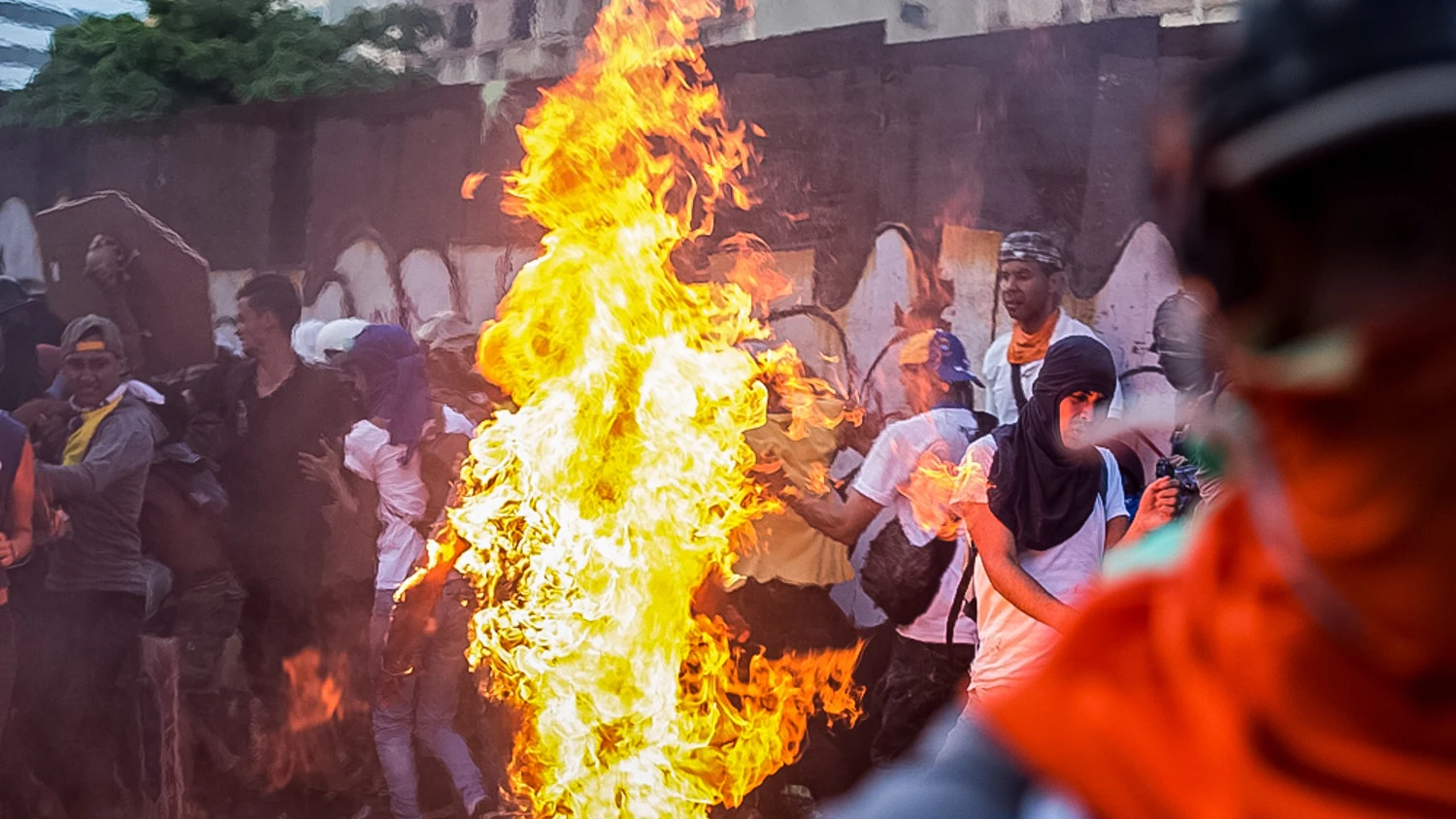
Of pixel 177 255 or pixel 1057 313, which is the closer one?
pixel 1057 313

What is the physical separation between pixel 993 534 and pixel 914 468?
1.29ft

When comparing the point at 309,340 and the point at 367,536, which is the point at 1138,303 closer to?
the point at 367,536

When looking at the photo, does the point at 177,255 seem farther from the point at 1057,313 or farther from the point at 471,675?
the point at 1057,313

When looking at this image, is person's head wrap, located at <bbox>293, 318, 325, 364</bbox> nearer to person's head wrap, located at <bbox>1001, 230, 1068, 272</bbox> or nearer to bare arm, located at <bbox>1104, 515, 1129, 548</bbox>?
person's head wrap, located at <bbox>1001, 230, 1068, 272</bbox>

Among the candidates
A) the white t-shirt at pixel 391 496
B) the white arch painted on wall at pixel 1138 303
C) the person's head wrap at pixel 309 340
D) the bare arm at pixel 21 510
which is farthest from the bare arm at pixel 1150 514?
the bare arm at pixel 21 510

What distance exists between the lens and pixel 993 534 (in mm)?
4617

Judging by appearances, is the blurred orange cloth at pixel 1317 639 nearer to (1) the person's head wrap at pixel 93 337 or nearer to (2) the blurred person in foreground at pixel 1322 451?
(2) the blurred person in foreground at pixel 1322 451

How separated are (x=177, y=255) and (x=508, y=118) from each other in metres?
2.02

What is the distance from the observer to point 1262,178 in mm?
655

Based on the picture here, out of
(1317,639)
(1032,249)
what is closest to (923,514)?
(1032,249)

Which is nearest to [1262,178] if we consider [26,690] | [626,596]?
[626,596]

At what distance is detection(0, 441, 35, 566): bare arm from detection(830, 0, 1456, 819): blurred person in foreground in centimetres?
665

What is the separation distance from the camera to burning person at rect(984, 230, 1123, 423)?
4.53 meters

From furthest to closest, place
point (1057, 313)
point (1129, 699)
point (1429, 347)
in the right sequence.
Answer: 1. point (1057, 313)
2. point (1129, 699)
3. point (1429, 347)
